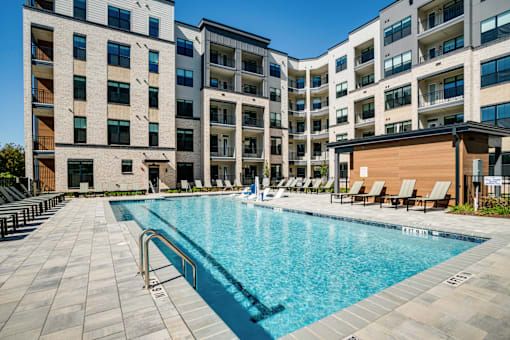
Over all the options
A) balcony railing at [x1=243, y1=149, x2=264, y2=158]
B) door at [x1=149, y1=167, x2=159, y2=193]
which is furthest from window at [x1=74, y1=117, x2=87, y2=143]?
balcony railing at [x1=243, y1=149, x2=264, y2=158]

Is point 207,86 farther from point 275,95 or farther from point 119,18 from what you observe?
point 275,95

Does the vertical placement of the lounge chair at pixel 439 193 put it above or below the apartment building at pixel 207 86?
below

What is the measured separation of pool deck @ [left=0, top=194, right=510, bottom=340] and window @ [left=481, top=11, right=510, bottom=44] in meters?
18.9

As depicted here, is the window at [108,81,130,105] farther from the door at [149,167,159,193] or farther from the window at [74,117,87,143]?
the door at [149,167,159,193]

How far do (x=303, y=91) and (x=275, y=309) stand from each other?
31398 mm

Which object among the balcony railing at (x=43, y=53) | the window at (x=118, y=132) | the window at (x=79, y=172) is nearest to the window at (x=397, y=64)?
the window at (x=118, y=132)

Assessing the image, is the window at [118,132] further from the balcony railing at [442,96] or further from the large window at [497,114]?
the large window at [497,114]

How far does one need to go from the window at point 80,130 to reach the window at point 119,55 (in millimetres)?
5377

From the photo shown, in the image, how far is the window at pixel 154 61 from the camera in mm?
22016

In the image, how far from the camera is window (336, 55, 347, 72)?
2712 centimetres

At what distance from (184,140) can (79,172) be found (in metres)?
9.11

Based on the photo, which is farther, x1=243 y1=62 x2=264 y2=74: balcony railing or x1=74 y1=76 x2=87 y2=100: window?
x1=243 y1=62 x2=264 y2=74: balcony railing

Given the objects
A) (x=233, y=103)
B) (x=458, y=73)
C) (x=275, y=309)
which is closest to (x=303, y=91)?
(x=233, y=103)

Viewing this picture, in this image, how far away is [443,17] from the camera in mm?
19188
